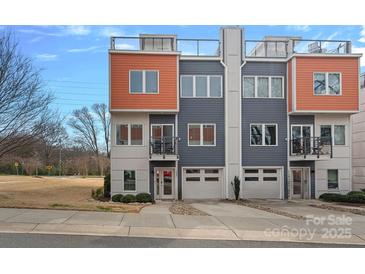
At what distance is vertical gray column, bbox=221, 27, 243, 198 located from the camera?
23.1 meters

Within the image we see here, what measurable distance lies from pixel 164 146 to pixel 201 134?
8.33 feet

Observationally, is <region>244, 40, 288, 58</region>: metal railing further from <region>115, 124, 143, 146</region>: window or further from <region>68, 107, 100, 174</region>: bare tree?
<region>68, 107, 100, 174</region>: bare tree

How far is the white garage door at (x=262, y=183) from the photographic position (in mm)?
23375

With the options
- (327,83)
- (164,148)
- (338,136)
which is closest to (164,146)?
(164,148)

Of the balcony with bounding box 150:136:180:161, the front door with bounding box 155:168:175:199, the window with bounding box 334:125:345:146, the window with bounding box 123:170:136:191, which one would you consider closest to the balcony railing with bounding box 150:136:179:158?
the balcony with bounding box 150:136:180:161

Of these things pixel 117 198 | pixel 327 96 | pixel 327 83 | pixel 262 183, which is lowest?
pixel 117 198

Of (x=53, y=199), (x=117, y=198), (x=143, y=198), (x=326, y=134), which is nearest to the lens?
(x=143, y=198)

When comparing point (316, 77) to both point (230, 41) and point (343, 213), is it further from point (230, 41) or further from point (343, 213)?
point (343, 213)

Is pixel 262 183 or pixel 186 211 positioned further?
pixel 262 183

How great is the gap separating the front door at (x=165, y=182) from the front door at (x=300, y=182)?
757 cm

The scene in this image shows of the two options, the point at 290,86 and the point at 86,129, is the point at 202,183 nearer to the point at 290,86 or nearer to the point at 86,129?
the point at 290,86

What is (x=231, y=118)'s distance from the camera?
23.2 metres

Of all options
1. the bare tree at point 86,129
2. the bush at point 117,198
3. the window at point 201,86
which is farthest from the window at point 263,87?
the bare tree at point 86,129

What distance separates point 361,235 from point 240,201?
37.8ft
